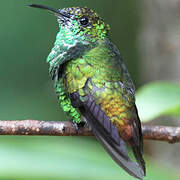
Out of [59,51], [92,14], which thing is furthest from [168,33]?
[59,51]

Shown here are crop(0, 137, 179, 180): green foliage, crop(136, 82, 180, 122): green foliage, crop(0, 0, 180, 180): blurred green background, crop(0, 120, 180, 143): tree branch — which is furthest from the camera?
crop(0, 0, 180, 180): blurred green background

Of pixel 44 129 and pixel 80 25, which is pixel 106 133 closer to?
pixel 44 129

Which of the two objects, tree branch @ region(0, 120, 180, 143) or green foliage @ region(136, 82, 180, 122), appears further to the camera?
green foliage @ region(136, 82, 180, 122)

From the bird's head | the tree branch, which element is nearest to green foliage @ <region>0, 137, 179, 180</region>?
the tree branch

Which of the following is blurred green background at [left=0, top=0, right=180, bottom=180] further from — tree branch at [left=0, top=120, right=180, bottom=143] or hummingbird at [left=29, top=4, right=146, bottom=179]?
tree branch at [left=0, top=120, right=180, bottom=143]

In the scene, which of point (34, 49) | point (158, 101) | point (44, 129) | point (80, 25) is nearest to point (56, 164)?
point (44, 129)

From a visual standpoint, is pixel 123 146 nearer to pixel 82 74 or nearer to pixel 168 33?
pixel 82 74
